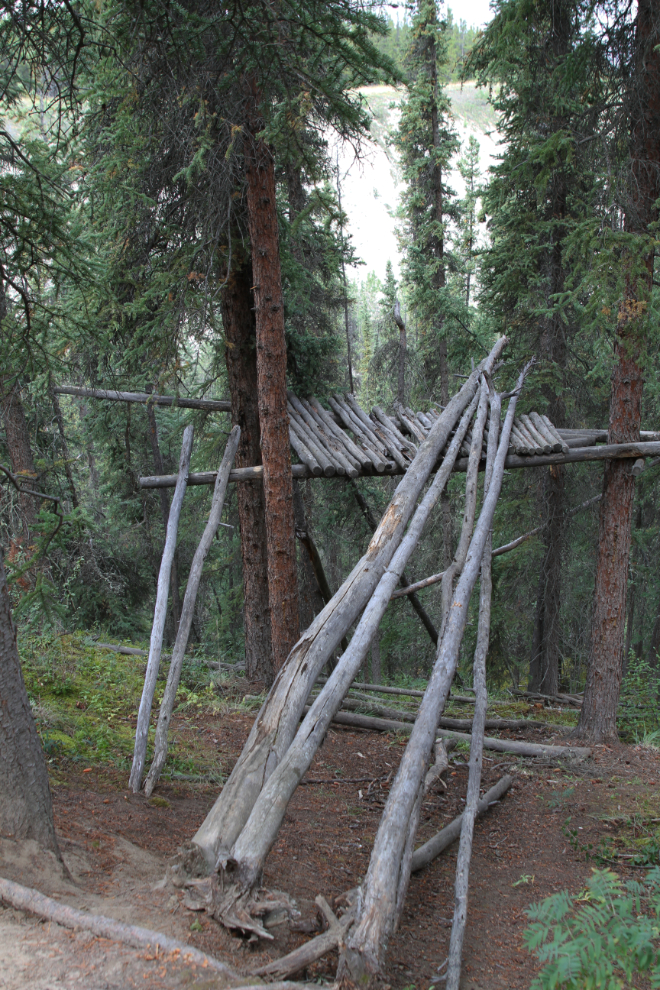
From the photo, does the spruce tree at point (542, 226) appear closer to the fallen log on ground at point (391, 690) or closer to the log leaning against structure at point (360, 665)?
the log leaning against structure at point (360, 665)

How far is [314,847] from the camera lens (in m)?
4.72

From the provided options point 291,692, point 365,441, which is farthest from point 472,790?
point 365,441

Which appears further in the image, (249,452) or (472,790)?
(249,452)

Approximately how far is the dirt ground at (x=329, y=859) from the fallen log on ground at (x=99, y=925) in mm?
39

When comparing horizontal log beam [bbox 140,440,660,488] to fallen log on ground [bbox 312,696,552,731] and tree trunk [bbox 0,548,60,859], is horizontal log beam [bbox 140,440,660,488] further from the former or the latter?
tree trunk [bbox 0,548,60,859]

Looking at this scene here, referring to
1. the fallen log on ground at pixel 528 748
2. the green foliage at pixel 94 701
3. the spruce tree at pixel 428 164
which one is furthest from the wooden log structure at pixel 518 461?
the spruce tree at pixel 428 164

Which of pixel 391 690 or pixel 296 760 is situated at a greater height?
pixel 296 760

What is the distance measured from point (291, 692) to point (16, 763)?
171 centimetres

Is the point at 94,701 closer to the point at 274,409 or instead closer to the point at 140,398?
the point at 140,398

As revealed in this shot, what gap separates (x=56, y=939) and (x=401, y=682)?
10765mm

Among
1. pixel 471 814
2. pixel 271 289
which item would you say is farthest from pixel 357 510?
pixel 471 814

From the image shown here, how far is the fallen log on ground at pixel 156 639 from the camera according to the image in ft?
17.0

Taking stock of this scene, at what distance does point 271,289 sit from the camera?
693 cm

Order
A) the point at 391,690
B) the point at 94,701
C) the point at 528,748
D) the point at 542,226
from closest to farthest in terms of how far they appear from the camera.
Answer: the point at 94,701
the point at 528,748
the point at 542,226
the point at 391,690
